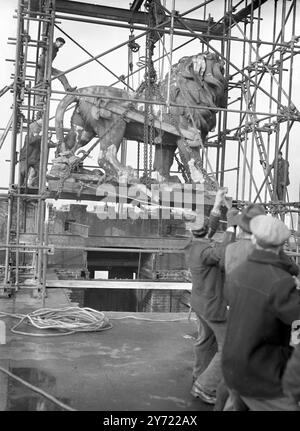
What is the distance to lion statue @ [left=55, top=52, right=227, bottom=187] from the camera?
1230 cm

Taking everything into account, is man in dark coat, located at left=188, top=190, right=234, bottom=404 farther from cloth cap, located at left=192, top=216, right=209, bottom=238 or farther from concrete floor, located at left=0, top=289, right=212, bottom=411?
concrete floor, located at left=0, top=289, right=212, bottom=411

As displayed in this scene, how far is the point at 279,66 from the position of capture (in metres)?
11.4

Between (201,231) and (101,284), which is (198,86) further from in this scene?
(201,231)

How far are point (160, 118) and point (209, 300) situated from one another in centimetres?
956

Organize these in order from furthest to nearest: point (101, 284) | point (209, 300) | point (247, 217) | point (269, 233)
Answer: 1. point (101, 284)
2. point (209, 300)
3. point (247, 217)
4. point (269, 233)

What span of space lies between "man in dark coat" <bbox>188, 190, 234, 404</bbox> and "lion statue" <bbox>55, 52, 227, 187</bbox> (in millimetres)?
7916

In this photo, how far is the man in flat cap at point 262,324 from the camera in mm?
2434

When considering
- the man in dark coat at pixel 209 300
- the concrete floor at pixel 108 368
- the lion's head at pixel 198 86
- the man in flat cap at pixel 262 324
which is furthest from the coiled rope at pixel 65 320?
the lion's head at pixel 198 86

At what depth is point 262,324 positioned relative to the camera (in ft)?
8.06

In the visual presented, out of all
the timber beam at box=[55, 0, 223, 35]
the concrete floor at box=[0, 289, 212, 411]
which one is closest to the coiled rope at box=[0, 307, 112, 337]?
the concrete floor at box=[0, 289, 212, 411]

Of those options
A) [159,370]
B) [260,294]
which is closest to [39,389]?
[159,370]

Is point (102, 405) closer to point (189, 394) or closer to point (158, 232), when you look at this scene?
point (189, 394)

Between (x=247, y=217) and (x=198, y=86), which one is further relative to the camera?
(x=198, y=86)

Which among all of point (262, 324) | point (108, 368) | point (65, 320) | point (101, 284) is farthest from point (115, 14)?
point (262, 324)
